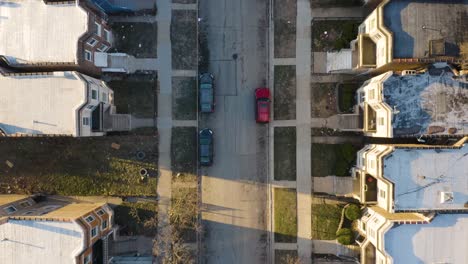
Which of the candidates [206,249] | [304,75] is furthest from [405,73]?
[206,249]

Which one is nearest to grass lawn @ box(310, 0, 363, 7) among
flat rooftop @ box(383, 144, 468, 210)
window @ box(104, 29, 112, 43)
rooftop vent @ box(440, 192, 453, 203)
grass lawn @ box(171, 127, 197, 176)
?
flat rooftop @ box(383, 144, 468, 210)

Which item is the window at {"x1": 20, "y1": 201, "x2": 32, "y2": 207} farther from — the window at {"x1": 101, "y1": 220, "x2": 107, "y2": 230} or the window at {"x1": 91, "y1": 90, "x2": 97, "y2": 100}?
the window at {"x1": 91, "y1": 90, "x2": 97, "y2": 100}

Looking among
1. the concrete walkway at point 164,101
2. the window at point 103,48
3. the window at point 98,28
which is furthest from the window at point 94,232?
the window at point 98,28

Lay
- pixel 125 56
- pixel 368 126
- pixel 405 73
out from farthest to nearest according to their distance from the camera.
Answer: pixel 125 56 → pixel 368 126 → pixel 405 73

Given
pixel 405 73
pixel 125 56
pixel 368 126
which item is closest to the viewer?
pixel 405 73

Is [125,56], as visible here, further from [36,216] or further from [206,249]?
[206,249]

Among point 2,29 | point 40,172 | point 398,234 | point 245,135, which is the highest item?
point 2,29

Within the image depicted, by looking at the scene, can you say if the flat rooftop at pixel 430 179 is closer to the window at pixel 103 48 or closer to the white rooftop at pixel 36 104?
the white rooftop at pixel 36 104

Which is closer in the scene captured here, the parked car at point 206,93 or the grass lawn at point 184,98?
the parked car at point 206,93
